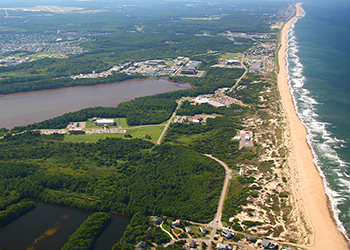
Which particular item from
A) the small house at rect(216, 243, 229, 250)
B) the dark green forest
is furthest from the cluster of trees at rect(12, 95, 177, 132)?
the small house at rect(216, 243, 229, 250)

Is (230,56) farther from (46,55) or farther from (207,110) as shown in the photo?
(46,55)

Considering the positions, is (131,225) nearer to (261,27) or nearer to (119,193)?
(119,193)

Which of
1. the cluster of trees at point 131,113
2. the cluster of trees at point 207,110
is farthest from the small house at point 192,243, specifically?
the cluster of trees at point 207,110

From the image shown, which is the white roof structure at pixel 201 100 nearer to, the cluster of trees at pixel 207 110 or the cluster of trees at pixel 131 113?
the cluster of trees at pixel 207 110

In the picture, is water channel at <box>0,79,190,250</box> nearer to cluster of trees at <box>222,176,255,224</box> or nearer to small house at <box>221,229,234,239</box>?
small house at <box>221,229,234,239</box>

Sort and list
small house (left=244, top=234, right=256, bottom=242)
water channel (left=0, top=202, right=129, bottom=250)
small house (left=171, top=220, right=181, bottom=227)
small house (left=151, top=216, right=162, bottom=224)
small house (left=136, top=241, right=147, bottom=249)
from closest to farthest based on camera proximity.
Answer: small house (left=136, top=241, right=147, bottom=249), small house (left=244, top=234, right=256, bottom=242), water channel (left=0, top=202, right=129, bottom=250), small house (left=171, top=220, right=181, bottom=227), small house (left=151, top=216, right=162, bottom=224)

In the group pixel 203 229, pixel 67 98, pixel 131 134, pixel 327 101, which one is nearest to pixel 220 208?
pixel 203 229

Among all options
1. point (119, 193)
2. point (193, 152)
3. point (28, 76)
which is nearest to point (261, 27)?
point (28, 76)
